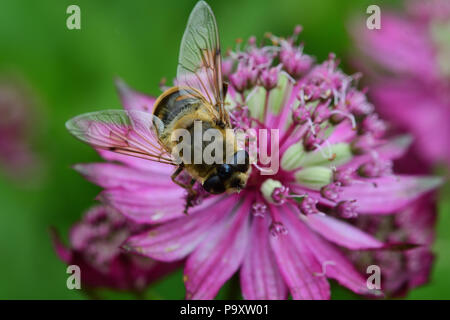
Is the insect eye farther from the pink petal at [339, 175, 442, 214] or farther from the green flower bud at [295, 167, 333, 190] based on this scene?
the pink petal at [339, 175, 442, 214]

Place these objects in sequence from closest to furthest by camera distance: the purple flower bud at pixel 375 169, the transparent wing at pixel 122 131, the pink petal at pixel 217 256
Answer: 1. the transparent wing at pixel 122 131
2. the pink petal at pixel 217 256
3. the purple flower bud at pixel 375 169

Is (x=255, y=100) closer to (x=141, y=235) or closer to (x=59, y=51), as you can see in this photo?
(x=141, y=235)

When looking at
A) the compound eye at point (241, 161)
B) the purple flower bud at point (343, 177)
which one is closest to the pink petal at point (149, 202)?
the compound eye at point (241, 161)

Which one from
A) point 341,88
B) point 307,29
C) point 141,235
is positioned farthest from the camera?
point 307,29

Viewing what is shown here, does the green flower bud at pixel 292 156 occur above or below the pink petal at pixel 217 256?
above

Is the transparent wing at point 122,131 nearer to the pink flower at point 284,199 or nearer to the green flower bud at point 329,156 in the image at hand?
the pink flower at point 284,199
